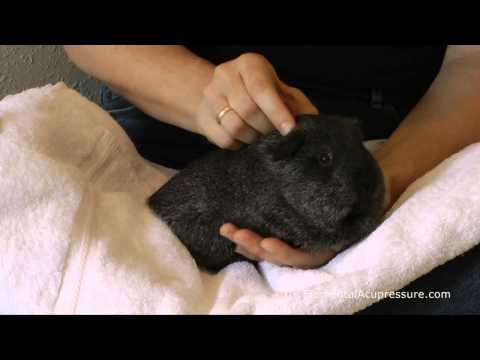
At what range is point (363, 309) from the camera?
616 mm

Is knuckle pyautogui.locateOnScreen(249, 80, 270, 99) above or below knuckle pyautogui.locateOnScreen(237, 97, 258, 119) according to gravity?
above

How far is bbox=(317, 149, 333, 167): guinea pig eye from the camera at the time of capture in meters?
0.70

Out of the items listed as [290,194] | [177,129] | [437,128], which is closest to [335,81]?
[437,128]

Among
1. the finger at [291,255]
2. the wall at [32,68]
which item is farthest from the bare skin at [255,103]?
the wall at [32,68]

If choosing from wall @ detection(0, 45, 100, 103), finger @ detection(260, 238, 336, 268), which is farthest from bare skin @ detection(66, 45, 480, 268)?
wall @ detection(0, 45, 100, 103)

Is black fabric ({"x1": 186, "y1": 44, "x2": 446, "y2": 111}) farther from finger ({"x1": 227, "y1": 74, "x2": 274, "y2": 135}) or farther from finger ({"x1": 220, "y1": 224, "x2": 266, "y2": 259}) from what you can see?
finger ({"x1": 220, "y1": 224, "x2": 266, "y2": 259})

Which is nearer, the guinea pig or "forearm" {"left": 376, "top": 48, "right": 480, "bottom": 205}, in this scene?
the guinea pig

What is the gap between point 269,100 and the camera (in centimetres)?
70

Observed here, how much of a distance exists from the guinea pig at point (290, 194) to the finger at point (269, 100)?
0.02m

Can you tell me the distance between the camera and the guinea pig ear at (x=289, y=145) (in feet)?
2.30

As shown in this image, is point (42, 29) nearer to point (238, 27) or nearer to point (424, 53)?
point (238, 27)

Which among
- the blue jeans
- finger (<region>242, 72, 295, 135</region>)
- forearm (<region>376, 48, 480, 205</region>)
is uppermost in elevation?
finger (<region>242, 72, 295, 135</region>)

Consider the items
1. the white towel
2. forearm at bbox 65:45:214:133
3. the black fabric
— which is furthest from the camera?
the black fabric

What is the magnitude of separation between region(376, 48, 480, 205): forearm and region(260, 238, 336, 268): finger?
0.22 metres
